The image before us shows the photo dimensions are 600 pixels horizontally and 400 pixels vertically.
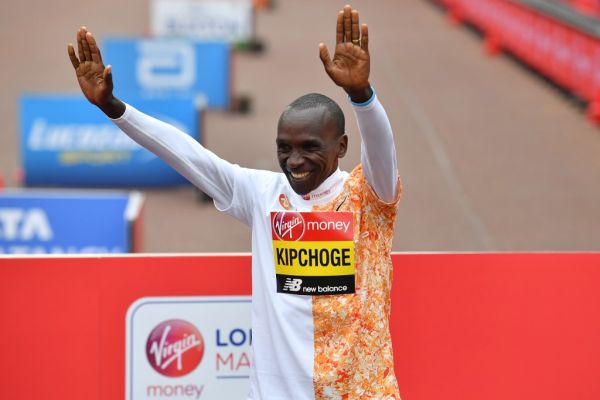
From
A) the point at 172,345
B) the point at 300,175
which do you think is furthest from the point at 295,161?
the point at 172,345

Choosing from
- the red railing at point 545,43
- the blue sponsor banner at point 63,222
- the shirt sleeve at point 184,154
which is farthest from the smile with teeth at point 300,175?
the red railing at point 545,43

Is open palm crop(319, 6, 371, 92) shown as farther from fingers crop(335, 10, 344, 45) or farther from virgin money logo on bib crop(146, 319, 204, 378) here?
virgin money logo on bib crop(146, 319, 204, 378)

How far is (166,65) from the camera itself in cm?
1750

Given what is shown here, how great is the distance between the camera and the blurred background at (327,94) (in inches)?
488

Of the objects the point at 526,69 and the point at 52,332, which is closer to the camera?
the point at 52,332

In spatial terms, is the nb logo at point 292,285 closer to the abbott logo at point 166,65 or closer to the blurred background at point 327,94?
the blurred background at point 327,94

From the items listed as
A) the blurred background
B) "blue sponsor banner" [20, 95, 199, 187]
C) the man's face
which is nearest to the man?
the man's face

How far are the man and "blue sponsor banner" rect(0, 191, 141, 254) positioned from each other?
4.66 meters

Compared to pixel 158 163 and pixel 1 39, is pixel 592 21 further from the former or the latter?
pixel 1 39

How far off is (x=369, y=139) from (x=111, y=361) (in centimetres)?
214

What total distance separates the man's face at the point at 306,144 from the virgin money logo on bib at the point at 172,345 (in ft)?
5.34

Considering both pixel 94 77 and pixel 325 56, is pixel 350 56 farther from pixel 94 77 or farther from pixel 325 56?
pixel 94 77

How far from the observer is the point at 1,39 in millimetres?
23344

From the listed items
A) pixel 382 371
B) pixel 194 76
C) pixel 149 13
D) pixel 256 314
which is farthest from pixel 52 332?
pixel 149 13
